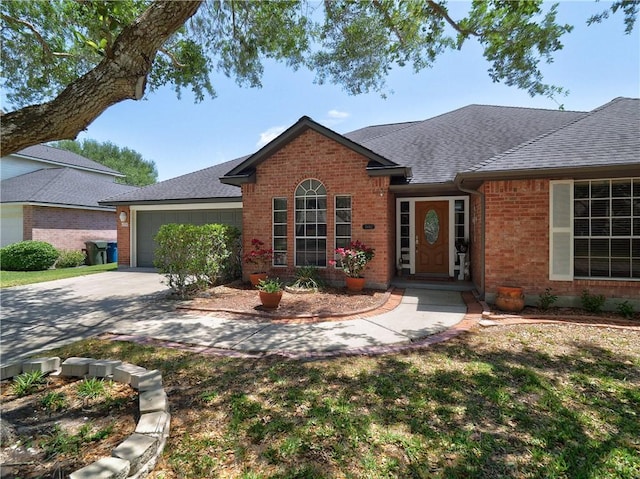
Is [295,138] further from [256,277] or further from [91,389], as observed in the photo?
[91,389]

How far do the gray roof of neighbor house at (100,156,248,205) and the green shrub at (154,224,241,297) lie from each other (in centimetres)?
408

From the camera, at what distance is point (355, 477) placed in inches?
94.8

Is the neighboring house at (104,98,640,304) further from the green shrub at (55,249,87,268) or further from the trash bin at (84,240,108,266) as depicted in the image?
the green shrub at (55,249,87,268)

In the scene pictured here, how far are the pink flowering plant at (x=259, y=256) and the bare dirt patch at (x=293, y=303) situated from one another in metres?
0.90

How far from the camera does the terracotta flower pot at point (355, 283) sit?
8.61 metres

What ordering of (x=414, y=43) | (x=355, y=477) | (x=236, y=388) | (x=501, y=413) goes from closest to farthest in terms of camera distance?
(x=355, y=477) → (x=501, y=413) → (x=236, y=388) → (x=414, y=43)

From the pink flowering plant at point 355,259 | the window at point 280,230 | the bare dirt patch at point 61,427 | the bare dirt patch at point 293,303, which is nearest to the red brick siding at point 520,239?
the bare dirt patch at point 293,303

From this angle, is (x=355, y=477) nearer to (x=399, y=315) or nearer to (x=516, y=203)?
(x=399, y=315)

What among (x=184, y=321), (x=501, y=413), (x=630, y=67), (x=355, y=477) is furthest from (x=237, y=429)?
(x=630, y=67)

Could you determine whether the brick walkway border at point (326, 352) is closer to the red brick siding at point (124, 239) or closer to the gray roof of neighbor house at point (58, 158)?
the red brick siding at point (124, 239)

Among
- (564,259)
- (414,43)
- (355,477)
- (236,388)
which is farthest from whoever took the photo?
(414,43)

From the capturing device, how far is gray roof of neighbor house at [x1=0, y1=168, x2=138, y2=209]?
1680 cm

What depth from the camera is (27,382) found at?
3625mm

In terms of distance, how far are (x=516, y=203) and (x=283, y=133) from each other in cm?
645
